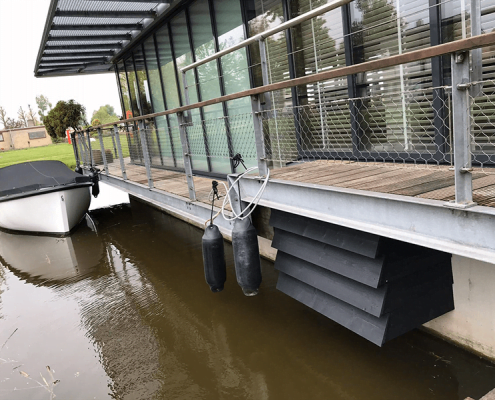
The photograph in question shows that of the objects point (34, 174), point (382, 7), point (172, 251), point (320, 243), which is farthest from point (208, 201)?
point (34, 174)

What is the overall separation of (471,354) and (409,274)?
0.93 metres

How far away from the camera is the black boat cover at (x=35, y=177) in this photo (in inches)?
318

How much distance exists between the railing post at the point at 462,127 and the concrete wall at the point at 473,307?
1255mm

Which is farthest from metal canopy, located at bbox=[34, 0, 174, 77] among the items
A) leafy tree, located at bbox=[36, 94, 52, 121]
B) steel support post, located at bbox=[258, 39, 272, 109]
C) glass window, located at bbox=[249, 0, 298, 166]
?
leafy tree, located at bbox=[36, 94, 52, 121]

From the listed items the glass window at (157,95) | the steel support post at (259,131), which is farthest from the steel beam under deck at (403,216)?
the glass window at (157,95)

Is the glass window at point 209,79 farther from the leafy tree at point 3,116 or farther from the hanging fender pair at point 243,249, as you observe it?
the leafy tree at point 3,116

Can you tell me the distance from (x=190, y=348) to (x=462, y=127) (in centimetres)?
297

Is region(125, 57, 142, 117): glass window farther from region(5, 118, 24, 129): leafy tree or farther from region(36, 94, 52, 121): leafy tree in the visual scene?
region(36, 94, 52, 121): leafy tree

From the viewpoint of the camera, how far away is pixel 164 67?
9.44 metres

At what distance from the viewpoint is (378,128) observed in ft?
15.4

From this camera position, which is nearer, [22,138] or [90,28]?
[90,28]

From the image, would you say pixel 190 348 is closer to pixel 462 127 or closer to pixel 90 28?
pixel 462 127

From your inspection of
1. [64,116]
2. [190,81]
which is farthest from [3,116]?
[190,81]

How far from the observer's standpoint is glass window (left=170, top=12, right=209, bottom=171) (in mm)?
8133
